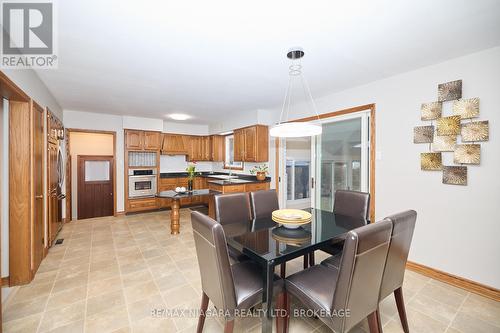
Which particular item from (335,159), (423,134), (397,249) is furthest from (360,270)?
(335,159)

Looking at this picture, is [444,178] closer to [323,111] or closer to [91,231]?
[323,111]

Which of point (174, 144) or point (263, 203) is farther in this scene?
point (174, 144)

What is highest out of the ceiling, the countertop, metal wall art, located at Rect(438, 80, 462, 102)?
the ceiling

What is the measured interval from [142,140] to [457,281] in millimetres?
6114

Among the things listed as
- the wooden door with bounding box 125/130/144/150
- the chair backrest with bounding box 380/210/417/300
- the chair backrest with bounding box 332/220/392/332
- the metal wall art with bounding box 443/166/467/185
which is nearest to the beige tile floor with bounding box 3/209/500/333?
the chair backrest with bounding box 380/210/417/300

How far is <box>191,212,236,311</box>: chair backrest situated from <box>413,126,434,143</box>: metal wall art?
267cm

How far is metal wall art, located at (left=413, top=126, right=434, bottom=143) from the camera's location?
8.27ft

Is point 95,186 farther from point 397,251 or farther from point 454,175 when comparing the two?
point 454,175

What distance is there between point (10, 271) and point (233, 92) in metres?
3.45

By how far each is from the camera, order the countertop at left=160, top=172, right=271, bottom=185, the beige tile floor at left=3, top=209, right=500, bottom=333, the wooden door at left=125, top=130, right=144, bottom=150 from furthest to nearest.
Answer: the wooden door at left=125, top=130, right=144, bottom=150 → the countertop at left=160, top=172, right=271, bottom=185 → the beige tile floor at left=3, top=209, right=500, bottom=333

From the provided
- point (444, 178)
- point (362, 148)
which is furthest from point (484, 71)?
point (362, 148)

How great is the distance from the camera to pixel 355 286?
123cm

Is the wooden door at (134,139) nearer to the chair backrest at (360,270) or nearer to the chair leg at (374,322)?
the chair backrest at (360,270)

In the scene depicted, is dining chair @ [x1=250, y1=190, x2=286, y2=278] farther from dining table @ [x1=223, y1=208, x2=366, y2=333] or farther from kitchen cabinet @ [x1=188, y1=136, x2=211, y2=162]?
kitchen cabinet @ [x1=188, y1=136, x2=211, y2=162]
